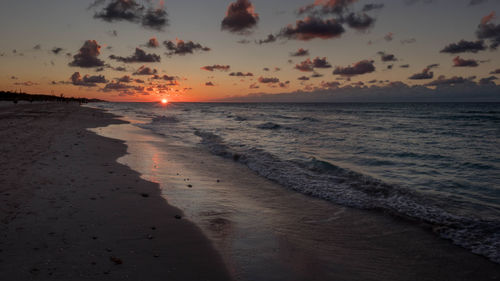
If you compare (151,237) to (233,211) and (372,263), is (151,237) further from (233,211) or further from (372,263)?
(372,263)

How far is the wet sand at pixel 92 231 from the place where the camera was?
4332mm

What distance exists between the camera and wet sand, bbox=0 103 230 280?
171 inches

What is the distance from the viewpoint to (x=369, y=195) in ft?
32.3

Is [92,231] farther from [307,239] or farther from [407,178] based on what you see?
[407,178]

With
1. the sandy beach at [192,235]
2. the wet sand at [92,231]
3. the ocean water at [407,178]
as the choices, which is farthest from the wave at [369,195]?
the wet sand at [92,231]

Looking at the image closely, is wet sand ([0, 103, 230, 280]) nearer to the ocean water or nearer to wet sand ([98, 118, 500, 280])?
wet sand ([98, 118, 500, 280])

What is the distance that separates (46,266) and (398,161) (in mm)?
16486

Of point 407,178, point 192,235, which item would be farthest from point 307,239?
point 407,178

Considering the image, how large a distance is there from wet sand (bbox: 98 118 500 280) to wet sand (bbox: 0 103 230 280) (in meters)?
0.58

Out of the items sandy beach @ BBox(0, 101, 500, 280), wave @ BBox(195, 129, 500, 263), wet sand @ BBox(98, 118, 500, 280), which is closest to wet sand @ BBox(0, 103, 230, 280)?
sandy beach @ BBox(0, 101, 500, 280)

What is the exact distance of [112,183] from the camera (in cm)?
913

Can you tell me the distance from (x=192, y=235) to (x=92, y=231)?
79.0 inches

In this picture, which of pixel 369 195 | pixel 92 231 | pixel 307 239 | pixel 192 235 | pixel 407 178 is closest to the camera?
pixel 92 231

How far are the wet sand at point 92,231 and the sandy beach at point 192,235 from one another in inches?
0.8
